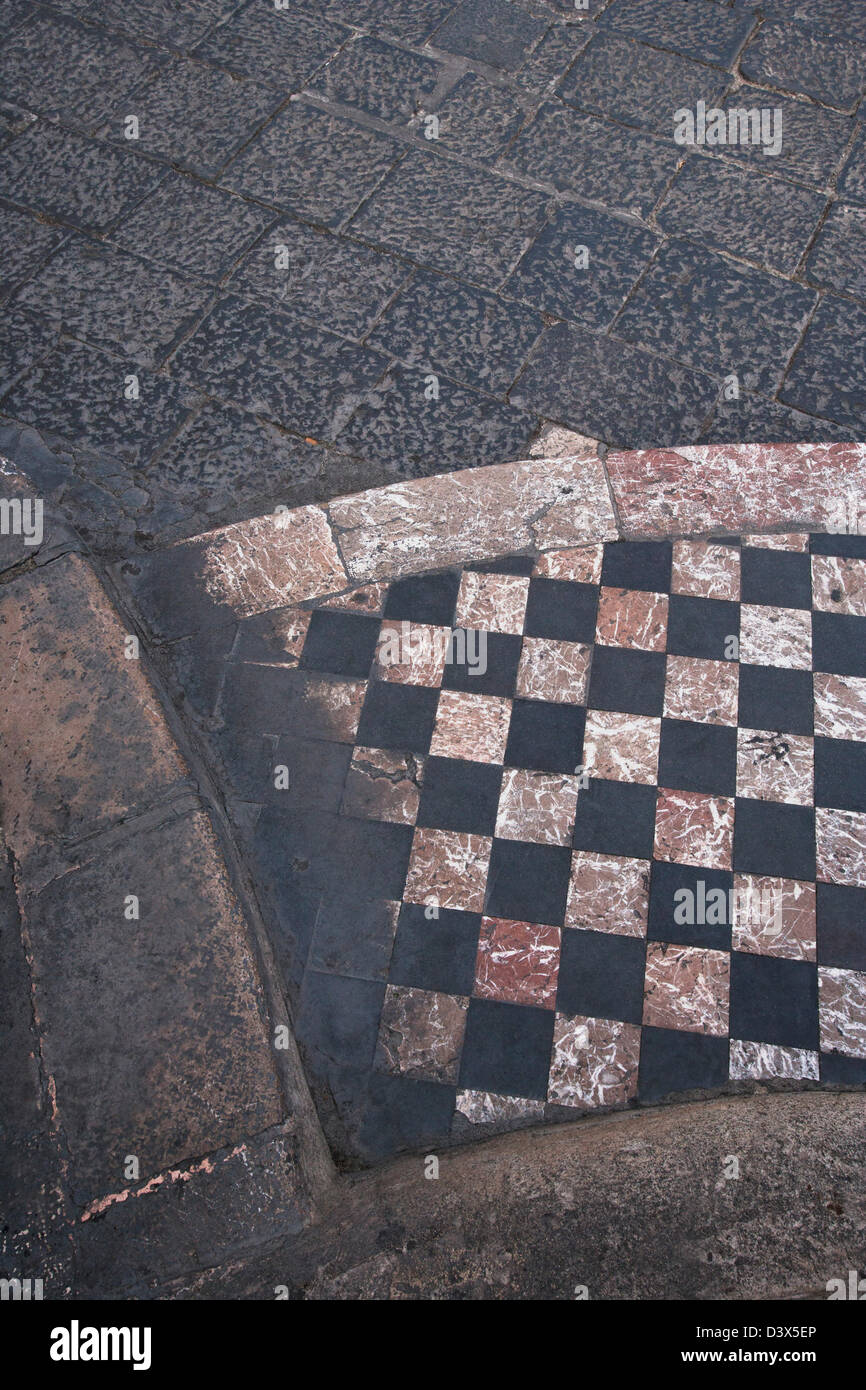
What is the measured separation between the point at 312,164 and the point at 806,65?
7.23 ft

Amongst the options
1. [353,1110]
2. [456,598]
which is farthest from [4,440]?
[353,1110]

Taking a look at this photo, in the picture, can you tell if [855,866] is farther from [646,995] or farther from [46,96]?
[46,96]

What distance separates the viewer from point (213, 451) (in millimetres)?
3355

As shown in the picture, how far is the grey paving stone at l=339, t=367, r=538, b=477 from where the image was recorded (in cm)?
336

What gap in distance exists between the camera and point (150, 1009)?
2355 millimetres

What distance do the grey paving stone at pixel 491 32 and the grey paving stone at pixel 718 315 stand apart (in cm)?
126

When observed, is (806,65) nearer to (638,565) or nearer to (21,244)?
(638,565)

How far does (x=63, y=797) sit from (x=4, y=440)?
4.88ft

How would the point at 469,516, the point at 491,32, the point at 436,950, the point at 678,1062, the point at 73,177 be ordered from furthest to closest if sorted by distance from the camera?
1. the point at 491,32
2. the point at 73,177
3. the point at 469,516
4. the point at 436,950
5. the point at 678,1062

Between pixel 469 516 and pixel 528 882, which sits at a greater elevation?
pixel 469 516

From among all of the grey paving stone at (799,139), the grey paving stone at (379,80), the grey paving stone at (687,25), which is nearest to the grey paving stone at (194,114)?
the grey paving stone at (379,80)

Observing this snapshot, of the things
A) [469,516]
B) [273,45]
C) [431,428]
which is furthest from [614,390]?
[273,45]

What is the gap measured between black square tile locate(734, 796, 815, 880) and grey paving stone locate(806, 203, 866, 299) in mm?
2153

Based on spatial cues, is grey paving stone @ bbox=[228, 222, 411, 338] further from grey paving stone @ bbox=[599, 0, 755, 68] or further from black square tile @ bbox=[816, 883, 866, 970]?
black square tile @ bbox=[816, 883, 866, 970]
